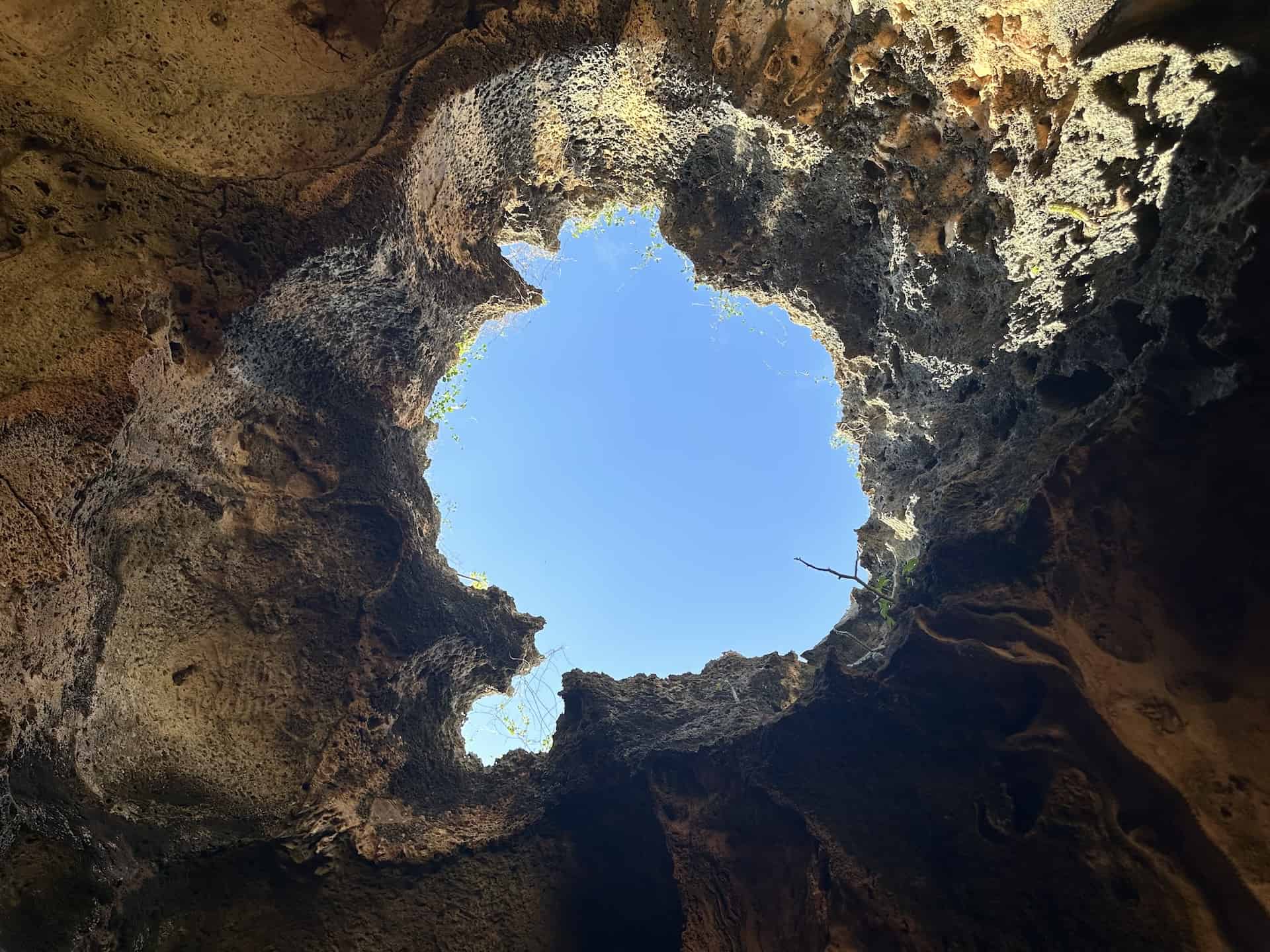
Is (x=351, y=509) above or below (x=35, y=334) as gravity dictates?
above

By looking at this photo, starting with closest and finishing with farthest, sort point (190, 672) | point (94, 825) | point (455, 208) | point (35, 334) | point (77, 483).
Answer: point (35, 334) < point (77, 483) < point (94, 825) < point (190, 672) < point (455, 208)

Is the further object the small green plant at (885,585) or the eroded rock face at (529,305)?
the small green plant at (885,585)

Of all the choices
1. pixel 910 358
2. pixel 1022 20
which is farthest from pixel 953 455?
pixel 1022 20

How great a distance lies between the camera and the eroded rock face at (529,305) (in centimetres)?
438

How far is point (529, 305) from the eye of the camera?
7742 millimetres

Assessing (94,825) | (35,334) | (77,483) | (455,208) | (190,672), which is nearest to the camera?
(35,334)

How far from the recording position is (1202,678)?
4.73 metres

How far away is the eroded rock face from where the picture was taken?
172 inches

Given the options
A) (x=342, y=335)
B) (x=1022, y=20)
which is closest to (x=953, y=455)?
(x=1022, y=20)

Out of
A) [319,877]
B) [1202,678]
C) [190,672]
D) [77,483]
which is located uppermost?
[77,483]

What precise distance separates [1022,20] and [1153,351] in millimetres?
2569

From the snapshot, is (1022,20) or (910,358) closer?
(1022,20)

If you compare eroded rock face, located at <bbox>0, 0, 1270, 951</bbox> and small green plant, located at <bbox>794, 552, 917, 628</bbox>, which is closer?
eroded rock face, located at <bbox>0, 0, 1270, 951</bbox>

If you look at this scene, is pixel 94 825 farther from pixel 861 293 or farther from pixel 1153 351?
pixel 1153 351
